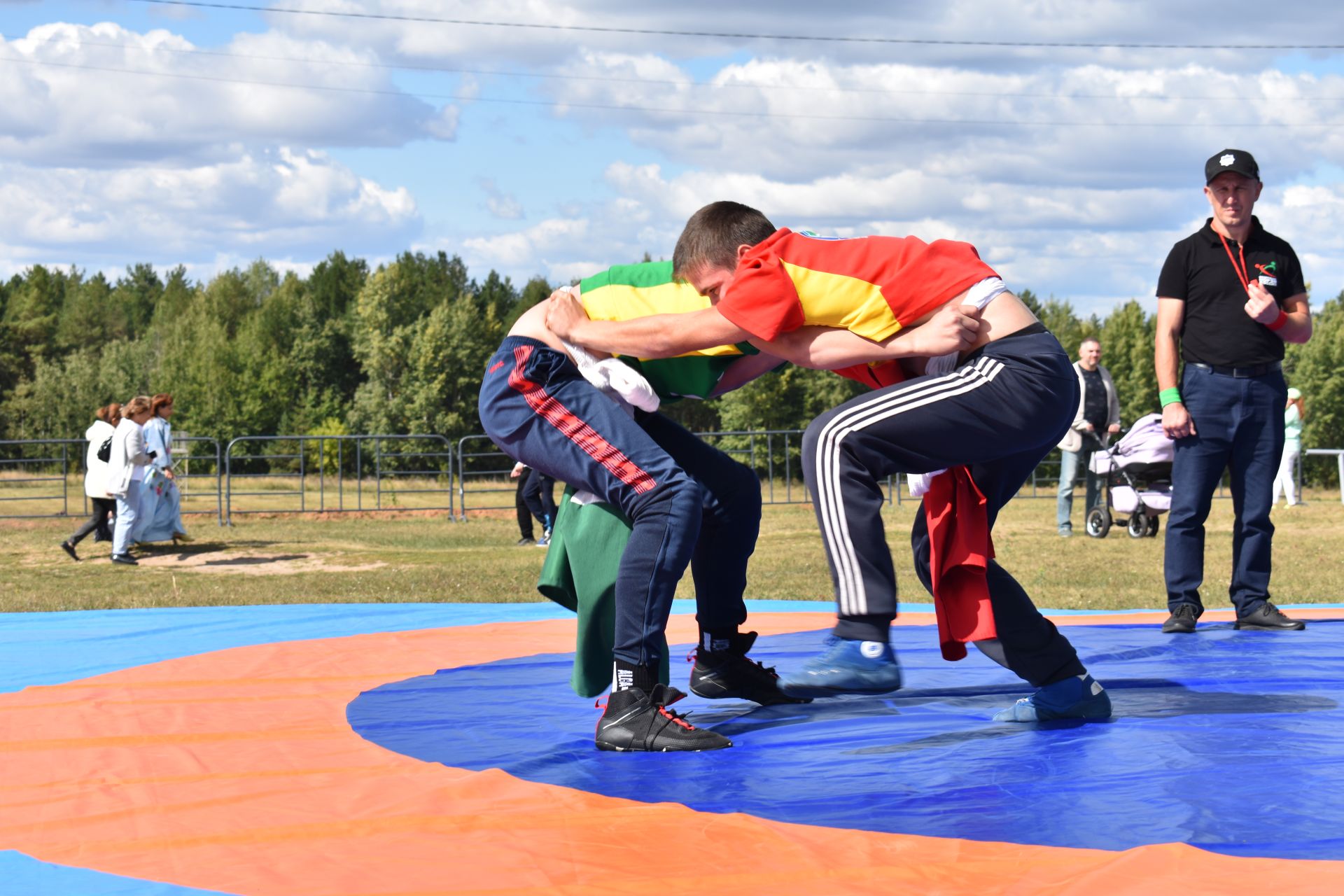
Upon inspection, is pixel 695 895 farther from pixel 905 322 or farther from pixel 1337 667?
pixel 1337 667

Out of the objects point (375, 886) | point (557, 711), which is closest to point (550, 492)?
point (557, 711)

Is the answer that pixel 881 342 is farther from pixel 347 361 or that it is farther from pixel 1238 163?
pixel 347 361

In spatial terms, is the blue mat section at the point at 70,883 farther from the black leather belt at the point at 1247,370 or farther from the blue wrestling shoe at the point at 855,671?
the black leather belt at the point at 1247,370

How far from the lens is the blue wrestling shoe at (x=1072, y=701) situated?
3.35 meters

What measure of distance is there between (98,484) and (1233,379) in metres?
10.2

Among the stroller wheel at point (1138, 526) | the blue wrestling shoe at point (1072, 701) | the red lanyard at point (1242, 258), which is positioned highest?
the red lanyard at point (1242, 258)

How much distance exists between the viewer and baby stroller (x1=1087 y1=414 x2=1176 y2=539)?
12.2 meters

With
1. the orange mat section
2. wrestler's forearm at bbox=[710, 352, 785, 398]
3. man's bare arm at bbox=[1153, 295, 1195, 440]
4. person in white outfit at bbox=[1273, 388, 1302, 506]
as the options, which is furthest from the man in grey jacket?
the orange mat section

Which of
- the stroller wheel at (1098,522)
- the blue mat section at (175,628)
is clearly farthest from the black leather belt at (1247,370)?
the stroller wheel at (1098,522)

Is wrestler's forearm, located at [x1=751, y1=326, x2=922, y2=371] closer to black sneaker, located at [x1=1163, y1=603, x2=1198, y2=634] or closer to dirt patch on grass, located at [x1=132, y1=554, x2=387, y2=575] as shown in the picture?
black sneaker, located at [x1=1163, y1=603, x2=1198, y2=634]

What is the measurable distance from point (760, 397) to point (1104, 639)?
177ft

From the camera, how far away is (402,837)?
246 centimetres

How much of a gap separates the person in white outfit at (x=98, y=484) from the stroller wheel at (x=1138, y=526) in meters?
9.35

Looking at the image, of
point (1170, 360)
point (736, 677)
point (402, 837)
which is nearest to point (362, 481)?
point (1170, 360)
